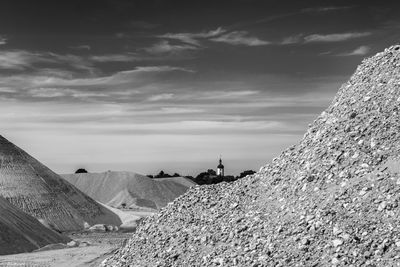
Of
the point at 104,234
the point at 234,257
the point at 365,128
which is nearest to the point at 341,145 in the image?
the point at 365,128

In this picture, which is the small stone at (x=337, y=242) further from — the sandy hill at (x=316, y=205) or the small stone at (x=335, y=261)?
the small stone at (x=335, y=261)

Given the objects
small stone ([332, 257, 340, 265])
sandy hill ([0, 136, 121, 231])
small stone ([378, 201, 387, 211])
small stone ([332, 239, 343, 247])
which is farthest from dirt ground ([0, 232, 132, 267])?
sandy hill ([0, 136, 121, 231])

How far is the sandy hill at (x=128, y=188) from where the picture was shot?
82.1 metres

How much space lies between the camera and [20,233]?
1328 inches

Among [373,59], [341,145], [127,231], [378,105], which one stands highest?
[373,59]

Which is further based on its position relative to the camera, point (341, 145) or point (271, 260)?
point (341, 145)

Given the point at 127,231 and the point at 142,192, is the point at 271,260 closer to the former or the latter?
the point at 127,231

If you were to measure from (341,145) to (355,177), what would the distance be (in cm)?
147

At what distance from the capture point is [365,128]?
1490 centimetres

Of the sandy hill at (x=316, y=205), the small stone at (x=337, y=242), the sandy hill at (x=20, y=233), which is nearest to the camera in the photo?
the small stone at (x=337, y=242)

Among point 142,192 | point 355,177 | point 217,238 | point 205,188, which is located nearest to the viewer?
point 355,177

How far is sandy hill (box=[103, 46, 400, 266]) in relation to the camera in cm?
1213

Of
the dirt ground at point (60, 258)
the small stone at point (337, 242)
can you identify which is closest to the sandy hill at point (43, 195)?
the dirt ground at point (60, 258)

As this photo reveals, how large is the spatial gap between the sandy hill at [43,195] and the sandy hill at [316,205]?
117 ft
